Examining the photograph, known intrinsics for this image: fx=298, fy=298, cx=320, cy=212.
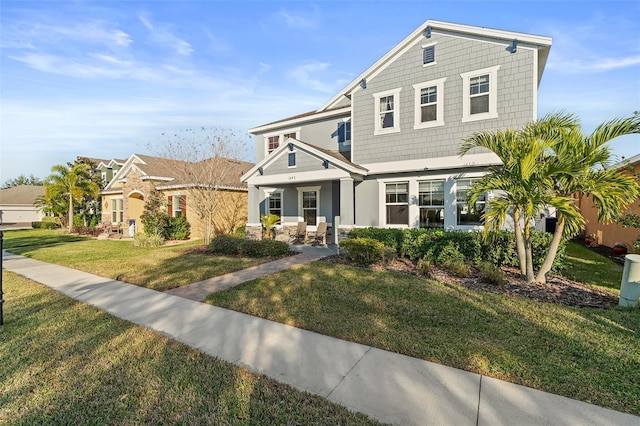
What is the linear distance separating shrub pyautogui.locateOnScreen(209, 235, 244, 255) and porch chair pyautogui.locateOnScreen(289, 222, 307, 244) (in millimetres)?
3576

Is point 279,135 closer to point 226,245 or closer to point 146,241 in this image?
point 226,245

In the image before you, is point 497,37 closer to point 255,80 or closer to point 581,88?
point 581,88

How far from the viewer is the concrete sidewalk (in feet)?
9.39

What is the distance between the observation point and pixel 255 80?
1647 centimetres

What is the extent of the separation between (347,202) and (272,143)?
25.5 feet

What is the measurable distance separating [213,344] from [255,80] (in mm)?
15340

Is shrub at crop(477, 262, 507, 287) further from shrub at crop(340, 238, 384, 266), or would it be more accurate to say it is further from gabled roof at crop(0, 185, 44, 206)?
gabled roof at crop(0, 185, 44, 206)

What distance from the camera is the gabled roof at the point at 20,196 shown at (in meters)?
44.6

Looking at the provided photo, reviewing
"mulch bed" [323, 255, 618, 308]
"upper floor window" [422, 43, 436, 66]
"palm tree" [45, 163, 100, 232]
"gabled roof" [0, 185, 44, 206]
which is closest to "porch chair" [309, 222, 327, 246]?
"mulch bed" [323, 255, 618, 308]

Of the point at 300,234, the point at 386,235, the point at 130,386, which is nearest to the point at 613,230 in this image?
the point at 386,235

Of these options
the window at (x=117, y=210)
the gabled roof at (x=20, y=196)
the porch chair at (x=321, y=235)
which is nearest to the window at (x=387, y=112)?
the porch chair at (x=321, y=235)

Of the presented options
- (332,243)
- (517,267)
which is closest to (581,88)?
(517,267)

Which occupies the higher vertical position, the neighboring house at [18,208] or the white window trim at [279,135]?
the white window trim at [279,135]

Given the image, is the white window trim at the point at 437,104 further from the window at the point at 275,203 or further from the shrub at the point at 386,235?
the window at the point at 275,203
